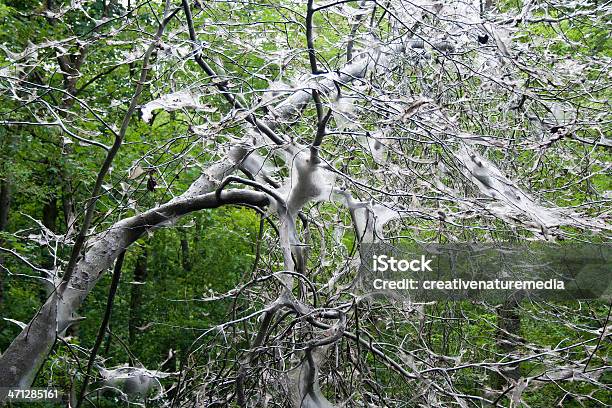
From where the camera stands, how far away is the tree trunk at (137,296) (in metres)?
9.96

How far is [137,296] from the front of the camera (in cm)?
1021

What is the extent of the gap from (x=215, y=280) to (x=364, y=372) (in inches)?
270

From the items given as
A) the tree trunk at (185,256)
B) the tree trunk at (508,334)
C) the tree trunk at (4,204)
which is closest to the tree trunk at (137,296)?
the tree trunk at (185,256)

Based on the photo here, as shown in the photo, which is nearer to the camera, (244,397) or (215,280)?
(244,397)

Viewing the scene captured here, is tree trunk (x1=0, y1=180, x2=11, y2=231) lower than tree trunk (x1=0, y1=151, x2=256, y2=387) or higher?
higher

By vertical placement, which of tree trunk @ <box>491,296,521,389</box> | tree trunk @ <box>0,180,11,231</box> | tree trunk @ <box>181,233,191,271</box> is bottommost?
tree trunk @ <box>491,296,521,389</box>

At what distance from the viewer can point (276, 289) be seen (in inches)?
148

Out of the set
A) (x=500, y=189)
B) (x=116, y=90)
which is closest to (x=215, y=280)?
(x=116, y=90)

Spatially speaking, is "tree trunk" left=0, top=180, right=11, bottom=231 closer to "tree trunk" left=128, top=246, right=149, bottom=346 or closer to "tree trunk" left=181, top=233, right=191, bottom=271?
"tree trunk" left=128, top=246, right=149, bottom=346

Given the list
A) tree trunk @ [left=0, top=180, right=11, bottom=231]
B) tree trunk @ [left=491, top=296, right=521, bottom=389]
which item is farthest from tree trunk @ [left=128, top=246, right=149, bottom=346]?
tree trunk @ [left=491, top=296, right=521, bottom=389]

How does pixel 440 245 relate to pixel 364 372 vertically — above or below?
above

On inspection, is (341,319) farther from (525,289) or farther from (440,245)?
(525,289)

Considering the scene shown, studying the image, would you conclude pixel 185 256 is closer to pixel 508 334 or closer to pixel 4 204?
pixel 4 204

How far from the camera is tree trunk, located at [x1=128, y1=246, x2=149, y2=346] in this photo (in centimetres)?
996
